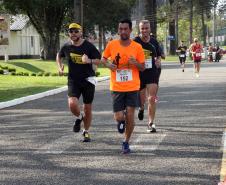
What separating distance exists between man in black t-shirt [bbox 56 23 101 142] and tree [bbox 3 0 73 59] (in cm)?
4018

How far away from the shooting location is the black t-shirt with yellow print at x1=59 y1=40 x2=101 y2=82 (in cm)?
919

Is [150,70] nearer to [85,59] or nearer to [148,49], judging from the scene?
[148,49]

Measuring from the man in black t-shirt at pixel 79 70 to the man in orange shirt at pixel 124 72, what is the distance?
0.97 m

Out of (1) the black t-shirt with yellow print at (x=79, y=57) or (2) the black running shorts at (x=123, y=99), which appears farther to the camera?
(1) the black t-shirt with yellow print at (x=79, y=57)

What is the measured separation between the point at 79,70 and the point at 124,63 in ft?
4.39

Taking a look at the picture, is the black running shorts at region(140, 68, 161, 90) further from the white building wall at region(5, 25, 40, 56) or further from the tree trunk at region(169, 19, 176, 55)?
the tree trunk at region(169, 19, 176, 55)

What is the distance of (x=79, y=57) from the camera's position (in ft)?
30.3

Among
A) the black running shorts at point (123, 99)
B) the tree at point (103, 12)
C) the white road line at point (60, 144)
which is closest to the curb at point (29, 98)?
the white road line at point (60, 144)

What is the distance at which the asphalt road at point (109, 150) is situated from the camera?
265 inches

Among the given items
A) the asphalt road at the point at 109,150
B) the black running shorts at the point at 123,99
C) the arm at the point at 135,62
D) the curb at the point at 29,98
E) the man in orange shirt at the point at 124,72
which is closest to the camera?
the asphalt road at the point at 109,150

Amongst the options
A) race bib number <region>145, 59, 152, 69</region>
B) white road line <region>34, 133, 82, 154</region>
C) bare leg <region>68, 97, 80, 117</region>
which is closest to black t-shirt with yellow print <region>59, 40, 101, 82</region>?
bare leg <region>68, 97, 80, 117</region>

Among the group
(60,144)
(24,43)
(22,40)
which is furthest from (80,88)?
(24,43)

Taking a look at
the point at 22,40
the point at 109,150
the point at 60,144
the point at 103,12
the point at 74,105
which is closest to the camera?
the point at 109,150

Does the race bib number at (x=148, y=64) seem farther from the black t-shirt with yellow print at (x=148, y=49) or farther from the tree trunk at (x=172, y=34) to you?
the tree trunk at (x=172, y=34)
